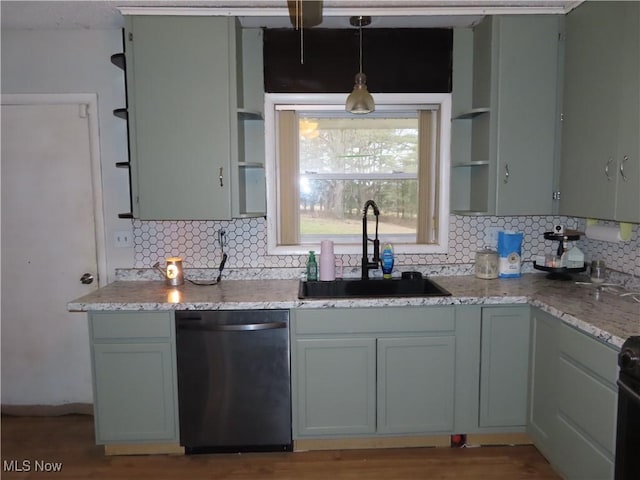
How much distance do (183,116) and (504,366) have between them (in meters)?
2.23

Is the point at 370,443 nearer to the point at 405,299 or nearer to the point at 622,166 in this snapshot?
the point at 405,299

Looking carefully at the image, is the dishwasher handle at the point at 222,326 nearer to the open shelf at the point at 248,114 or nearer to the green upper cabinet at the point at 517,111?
the open shelf at the point at 248,114

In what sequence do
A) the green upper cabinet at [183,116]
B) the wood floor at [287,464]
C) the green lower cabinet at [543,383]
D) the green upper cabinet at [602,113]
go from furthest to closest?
1. the green upper cabinet at [183,116]
2. the wood floor at [287,464]
3. the green lower cabinet at [543,383]
4. the green upper cabinet at [602,113]

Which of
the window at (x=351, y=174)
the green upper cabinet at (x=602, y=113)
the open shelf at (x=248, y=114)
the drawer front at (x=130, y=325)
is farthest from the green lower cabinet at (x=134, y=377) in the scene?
the green upper cabinet at (x=602, y=113)

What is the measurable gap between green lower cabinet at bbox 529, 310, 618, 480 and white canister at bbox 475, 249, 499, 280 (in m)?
0.49

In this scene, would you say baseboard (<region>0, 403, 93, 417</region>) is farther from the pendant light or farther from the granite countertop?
the pendant light

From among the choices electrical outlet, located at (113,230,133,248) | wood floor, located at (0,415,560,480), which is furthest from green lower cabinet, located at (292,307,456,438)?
electrical outlet, located at (113,230,133,248)

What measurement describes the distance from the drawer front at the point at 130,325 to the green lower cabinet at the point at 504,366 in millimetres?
1670

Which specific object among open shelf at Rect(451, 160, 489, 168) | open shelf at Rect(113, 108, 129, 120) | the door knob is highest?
open shelf at Rect(113, 108, 129, 120)

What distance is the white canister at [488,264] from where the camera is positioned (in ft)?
8.87

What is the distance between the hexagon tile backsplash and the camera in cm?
278

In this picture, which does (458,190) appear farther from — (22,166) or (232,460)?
(22,166)

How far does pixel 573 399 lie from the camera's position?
75.4 inches

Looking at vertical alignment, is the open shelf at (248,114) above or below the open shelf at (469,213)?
above
